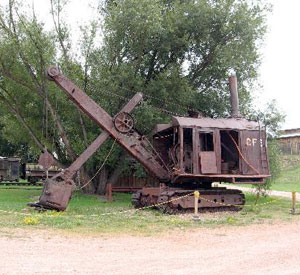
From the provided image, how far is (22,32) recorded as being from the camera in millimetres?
22000

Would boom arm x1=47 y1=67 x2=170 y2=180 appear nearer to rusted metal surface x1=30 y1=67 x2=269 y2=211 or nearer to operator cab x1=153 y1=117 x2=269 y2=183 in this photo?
rusted metal surface x1=30 y1=67 x2=269 y2=211

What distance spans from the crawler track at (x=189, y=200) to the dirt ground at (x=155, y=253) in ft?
13.1

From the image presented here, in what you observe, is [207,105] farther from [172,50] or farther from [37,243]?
[37,243]

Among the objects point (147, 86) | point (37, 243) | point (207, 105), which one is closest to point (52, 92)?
point (147, 86)

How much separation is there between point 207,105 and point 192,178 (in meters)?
6.58

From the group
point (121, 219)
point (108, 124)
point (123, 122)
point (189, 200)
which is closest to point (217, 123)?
point (189, 200)

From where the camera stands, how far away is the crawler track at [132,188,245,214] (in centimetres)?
1641

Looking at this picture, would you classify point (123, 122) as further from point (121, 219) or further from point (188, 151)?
point (121, 219)

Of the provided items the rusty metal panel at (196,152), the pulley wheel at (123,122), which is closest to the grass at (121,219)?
the rusty metal panel at (196,152)

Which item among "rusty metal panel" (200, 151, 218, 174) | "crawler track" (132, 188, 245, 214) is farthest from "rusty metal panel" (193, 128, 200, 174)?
"crawler track" (132, 188, 245, 214)

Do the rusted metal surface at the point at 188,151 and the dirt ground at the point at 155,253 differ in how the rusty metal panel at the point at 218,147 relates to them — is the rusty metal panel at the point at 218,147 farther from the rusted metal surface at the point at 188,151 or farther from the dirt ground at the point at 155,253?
the dirt ground at the point at 155,253

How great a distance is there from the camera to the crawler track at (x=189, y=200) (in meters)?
A: 16.4

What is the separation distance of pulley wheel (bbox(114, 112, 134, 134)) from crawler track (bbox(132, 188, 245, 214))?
2.61 metres

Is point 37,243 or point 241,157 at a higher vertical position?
point 241,157
